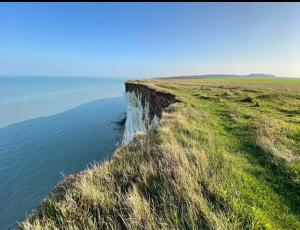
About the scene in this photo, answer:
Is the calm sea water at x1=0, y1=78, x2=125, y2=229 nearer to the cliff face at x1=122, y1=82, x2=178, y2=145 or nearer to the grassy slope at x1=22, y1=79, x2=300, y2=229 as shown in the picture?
the cliff face at x1=122, y1=82, x2=178, y2=145

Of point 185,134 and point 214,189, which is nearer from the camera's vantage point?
point 214,189

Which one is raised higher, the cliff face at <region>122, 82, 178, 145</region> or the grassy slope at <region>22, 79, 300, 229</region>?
the grassy slope at <region>22, 79, 300, 229</region>

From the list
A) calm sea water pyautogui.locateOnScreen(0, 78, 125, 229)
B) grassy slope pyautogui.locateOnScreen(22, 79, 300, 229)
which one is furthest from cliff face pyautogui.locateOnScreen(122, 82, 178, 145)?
grassy slope pyautogui.locateOnScreen(22, 79, 300, 229)

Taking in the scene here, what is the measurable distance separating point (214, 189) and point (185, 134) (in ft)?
12.3

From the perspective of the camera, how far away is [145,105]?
79.4 ft

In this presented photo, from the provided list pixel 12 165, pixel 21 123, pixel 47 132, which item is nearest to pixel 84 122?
pixel 47 132

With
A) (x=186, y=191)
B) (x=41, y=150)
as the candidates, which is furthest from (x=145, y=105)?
(x=186, y=191)

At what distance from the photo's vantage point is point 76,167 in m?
25.6

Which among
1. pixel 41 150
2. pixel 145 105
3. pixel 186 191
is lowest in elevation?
pixel 41 150

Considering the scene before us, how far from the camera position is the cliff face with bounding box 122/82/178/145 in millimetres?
18584

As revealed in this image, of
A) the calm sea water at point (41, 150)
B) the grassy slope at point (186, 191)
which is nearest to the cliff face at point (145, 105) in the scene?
the calm sea water at point (41, 150)

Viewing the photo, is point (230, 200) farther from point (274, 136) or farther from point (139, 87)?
point (139, 87)

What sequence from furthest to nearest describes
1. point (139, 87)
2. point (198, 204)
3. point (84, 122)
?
1. point (84, 122)
2. point (139, 87)
3. point (198, 204)

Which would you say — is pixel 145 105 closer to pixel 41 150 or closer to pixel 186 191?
pixel 41 150
